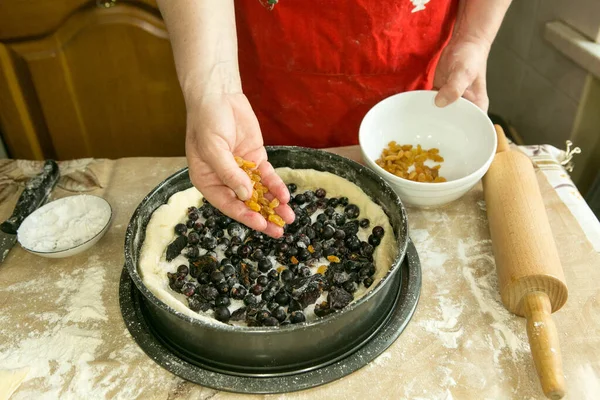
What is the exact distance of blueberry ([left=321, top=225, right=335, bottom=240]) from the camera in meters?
1.33

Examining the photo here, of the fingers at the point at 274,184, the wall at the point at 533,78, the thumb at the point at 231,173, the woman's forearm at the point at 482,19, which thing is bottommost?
the wall at the point at 533,78

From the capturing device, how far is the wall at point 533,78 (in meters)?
2.19

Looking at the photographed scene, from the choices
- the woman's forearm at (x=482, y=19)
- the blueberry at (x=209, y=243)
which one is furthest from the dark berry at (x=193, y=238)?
the woman's forearm at (x=482, y=19)

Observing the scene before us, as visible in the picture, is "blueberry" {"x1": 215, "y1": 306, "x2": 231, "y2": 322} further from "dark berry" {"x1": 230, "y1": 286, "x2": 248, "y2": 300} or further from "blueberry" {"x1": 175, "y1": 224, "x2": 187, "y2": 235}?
"blueberry" {"x1": 175, "y1": 224, "x2": 187, "y2": 235}

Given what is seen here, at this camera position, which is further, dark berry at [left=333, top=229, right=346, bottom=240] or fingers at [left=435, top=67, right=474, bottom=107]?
fingers at [left=435, top=67, right=474, bottom=107]

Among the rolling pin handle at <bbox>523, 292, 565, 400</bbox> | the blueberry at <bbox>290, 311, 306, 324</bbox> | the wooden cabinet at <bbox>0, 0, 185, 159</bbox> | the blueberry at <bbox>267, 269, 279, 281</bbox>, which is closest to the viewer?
the rolling pin handle at <bbox>523, 292, 565, 400</bbox>

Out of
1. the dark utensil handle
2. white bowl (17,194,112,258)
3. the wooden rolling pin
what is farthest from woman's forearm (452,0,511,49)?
the dark utensil handle

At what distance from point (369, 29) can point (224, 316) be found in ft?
2.97

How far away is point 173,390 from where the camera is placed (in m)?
1.12

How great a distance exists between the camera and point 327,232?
133 centimetres

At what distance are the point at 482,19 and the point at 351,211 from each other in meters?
0.73

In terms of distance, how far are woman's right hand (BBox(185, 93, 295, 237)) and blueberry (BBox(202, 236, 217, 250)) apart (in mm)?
121

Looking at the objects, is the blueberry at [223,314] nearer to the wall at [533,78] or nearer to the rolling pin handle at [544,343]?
the rolling pin handle at [544,343]

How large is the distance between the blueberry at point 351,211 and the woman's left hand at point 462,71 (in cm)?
44
